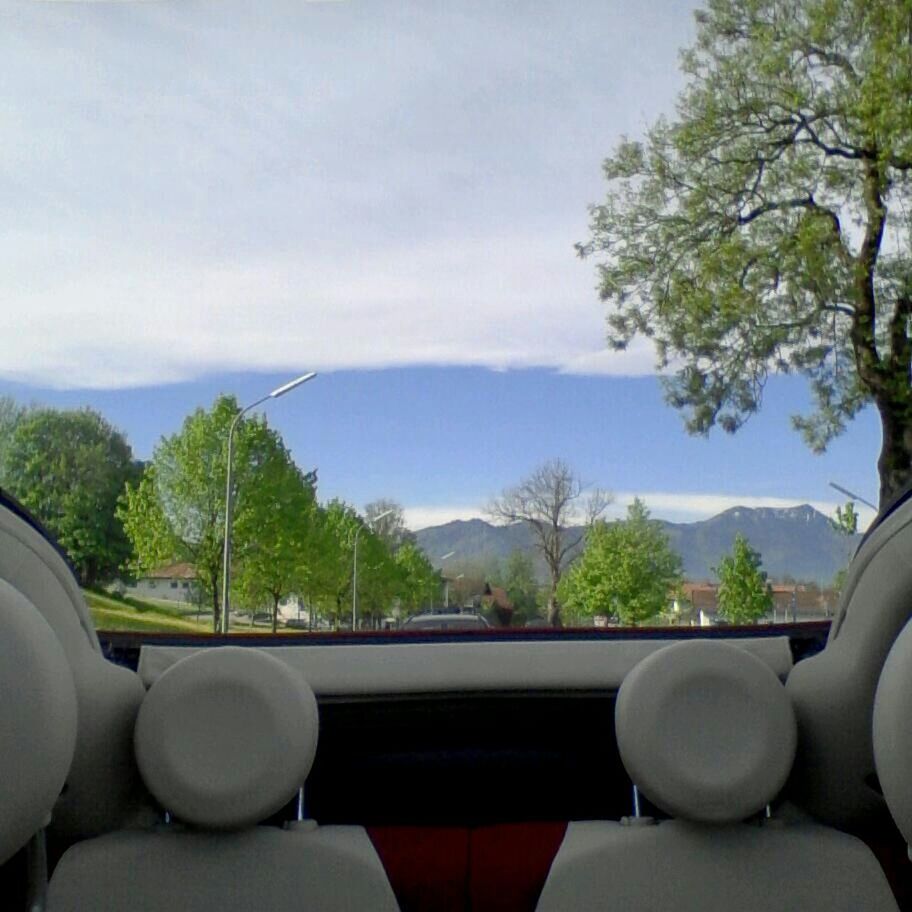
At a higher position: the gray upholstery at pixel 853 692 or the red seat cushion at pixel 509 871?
the gray upholstery at pixel 853 692

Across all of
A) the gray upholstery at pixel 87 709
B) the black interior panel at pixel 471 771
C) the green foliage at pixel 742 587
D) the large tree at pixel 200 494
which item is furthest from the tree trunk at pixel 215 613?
the green foliage at pixel 742 587

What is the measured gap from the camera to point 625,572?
593cm

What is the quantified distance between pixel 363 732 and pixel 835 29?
12872 millimetres

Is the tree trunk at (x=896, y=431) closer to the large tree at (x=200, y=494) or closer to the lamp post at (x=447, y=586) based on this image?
the lamp post at (x=447, y=586)

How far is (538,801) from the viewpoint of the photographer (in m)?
2.25

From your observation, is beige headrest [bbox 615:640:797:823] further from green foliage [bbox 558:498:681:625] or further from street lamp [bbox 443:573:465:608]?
street lamp [bbox 443:573:465:608]

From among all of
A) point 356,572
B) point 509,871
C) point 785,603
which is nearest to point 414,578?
point 356,572

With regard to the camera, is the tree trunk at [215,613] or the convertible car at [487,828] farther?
the tree trunk at [215,613]

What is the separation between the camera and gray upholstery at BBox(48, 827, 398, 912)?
174 cm

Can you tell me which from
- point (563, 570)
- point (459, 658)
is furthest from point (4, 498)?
point (563, 570)

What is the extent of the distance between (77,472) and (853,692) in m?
2.97

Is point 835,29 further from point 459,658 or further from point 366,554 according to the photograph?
point 459,658

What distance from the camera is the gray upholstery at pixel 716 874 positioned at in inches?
67.2

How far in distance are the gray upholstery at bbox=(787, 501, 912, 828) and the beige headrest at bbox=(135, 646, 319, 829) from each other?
2.59 ft
